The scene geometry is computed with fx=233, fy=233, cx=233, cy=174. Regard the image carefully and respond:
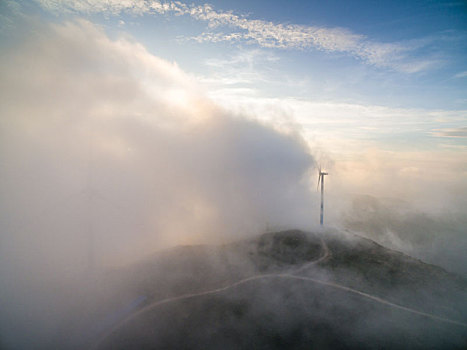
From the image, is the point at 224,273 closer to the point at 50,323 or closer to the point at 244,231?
the point at 50,323

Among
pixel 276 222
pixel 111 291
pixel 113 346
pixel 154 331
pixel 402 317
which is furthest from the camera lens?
pixel 276 222

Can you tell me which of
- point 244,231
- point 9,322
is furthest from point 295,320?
point 244,231

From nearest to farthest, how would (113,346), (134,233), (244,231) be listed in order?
(113,346), (134,233), (244,231)

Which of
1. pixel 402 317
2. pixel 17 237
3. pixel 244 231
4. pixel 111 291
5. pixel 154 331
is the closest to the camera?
pixel 154 331

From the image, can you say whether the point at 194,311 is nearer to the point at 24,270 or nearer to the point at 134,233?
the point at 24,270

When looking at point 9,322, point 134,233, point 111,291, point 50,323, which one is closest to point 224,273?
point 111,291

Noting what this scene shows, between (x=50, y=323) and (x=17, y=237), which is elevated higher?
(x=17, y=237)

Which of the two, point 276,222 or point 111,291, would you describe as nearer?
point 111,291

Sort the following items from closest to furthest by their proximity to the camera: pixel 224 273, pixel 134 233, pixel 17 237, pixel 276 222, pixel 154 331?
pixel 154 331 → pixel 224 273 → pixel 17 237 → pixel 134 233 → pixel 276 222

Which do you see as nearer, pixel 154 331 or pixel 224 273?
pixel 154 331
